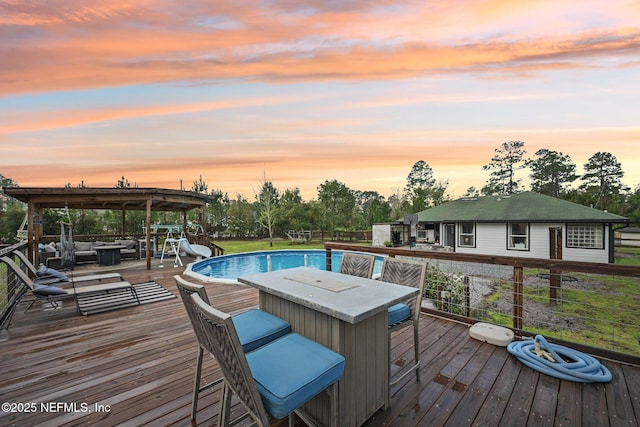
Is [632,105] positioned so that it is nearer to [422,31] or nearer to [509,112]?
[509,112]

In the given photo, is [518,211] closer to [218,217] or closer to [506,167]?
[506,167]

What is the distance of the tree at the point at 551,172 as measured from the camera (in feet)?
95.6

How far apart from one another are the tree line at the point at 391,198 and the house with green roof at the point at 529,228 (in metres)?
9.62

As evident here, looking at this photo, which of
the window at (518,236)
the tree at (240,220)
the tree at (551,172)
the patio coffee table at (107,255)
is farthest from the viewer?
the tree at (551,172)

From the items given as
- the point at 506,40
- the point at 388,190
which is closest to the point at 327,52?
the point at 506,40

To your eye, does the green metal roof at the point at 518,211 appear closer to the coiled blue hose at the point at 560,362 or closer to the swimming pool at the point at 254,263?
the swimming pool at the point at 254,263

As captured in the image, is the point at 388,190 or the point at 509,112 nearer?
the point at 509,112

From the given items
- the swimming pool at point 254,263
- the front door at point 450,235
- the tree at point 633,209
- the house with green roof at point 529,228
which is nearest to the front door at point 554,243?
the house with green roof at point 529,228

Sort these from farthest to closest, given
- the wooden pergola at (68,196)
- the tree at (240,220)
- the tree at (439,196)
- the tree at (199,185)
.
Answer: the tree at (439,196) → the tree at (199,185) → the tree at (240,220) → the wooden pergola at (68,196)

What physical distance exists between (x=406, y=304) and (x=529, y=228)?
14.1 m

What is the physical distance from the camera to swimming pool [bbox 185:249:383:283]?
32.3ft

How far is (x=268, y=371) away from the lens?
1.36 m

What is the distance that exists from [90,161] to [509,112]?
45.0 ft

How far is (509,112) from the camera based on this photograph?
7680 mm
